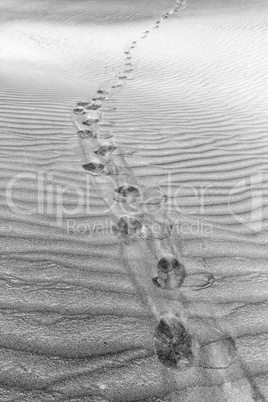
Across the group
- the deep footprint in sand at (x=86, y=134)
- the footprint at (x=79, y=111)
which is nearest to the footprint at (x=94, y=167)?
the deep footprint in sand at (x=86, y=134)

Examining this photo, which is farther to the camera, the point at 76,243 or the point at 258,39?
the point at 258,39

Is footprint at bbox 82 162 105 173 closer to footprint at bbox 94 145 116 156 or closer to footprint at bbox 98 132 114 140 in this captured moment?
footprint at bbox 94 145 116 156

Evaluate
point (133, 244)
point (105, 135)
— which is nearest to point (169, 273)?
point (133, 244)

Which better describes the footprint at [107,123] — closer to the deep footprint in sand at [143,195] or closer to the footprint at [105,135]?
the footprint at [105,135]

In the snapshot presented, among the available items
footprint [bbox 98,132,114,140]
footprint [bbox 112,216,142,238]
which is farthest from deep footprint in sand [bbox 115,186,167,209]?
footprint [bbox 98,132,114,140]

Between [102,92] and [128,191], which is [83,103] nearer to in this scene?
[102,92]

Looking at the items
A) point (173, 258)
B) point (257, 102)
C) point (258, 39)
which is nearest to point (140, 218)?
point (173, 258)

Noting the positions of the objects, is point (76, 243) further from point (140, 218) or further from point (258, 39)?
point (258, 39)

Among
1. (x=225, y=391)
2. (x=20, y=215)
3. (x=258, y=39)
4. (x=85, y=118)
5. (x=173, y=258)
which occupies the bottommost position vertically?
(x=225, y=391)

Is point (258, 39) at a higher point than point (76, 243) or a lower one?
higher
